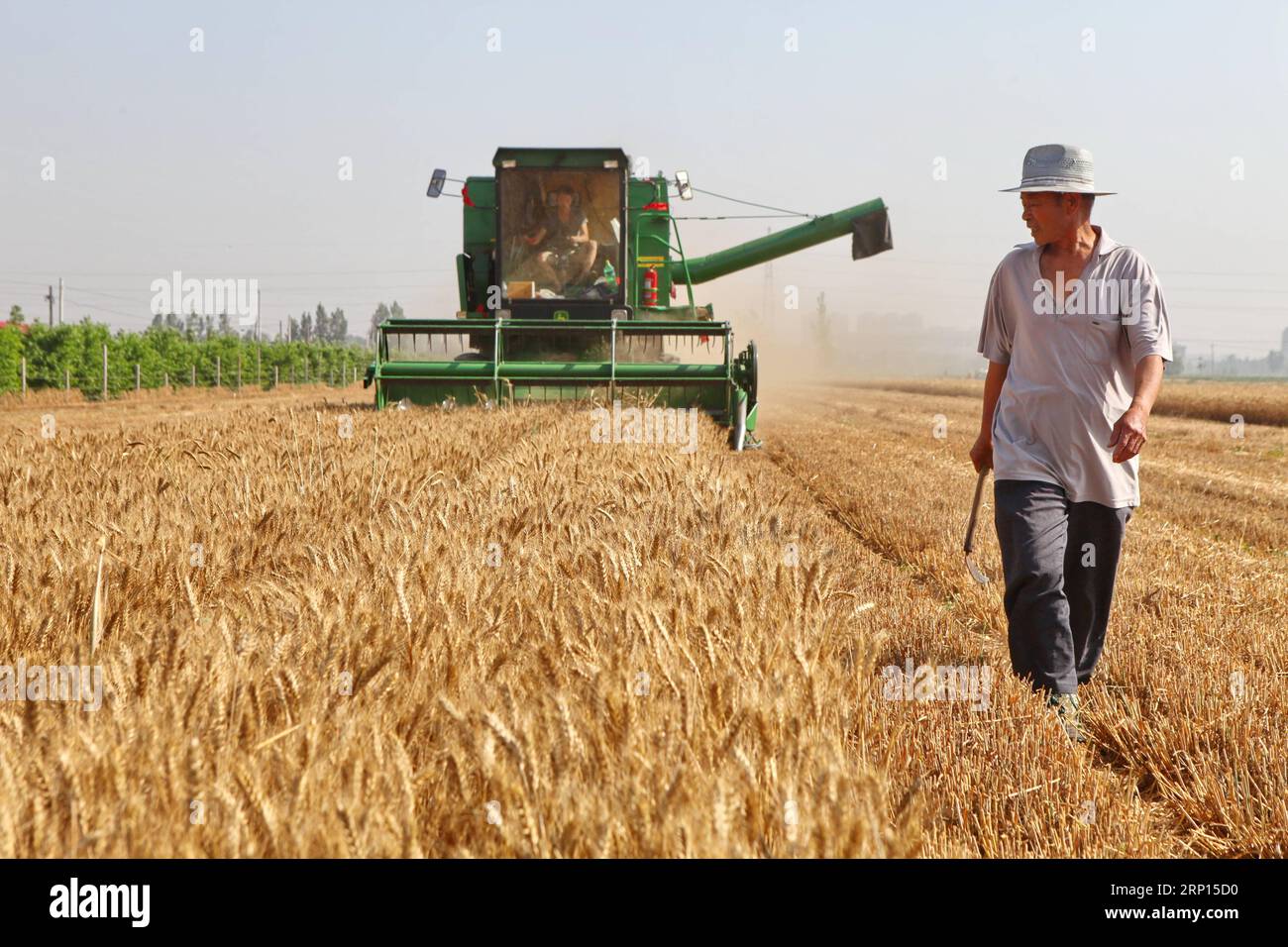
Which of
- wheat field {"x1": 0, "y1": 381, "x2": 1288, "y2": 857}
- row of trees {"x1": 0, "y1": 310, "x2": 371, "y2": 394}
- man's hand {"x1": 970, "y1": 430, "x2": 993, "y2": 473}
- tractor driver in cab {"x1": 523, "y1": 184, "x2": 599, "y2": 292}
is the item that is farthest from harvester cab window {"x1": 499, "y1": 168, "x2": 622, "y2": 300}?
row of trees {"x1": 0, "y1": 310, "x2": 371, "y2": 394}

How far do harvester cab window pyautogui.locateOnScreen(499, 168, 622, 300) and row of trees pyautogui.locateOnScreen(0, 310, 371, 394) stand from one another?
23.8 meters

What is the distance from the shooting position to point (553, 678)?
208 centimetres

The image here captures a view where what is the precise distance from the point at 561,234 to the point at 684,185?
1.57 meters

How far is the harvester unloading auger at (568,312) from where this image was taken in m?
12.1

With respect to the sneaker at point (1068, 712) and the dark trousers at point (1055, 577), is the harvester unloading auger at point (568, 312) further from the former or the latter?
the sneaker at point (1068, 712)

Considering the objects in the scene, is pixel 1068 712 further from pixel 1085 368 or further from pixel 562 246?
→ pixel 562 246

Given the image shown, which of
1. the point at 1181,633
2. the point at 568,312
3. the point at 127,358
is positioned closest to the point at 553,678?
the point at 1181,633

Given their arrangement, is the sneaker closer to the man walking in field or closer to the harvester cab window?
the man walking in field

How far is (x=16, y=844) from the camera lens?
1319mm

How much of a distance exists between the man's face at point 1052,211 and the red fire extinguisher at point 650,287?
10.7 m

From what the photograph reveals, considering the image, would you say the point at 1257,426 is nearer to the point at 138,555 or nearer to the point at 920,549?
the point at 920,549

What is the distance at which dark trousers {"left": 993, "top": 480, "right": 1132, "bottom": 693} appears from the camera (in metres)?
3.65

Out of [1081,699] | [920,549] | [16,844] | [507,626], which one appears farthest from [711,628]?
[920,549]
